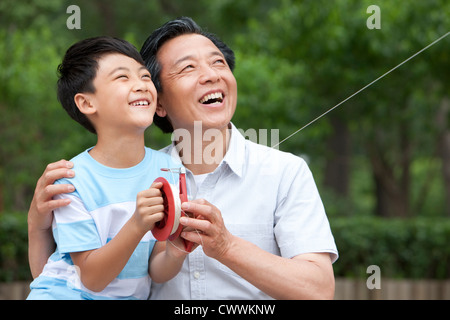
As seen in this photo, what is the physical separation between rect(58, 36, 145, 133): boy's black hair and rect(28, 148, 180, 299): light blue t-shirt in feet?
0.73

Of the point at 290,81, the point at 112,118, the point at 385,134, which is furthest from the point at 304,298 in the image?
the point at 385,134

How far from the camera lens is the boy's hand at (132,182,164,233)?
70.6 inches

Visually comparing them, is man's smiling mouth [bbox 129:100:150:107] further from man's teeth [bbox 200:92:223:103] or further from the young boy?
man's teeth [bbox 200:92:223:103]

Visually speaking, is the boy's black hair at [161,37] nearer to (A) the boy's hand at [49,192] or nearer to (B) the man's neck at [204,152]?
(B) the man's neck at [204,152]

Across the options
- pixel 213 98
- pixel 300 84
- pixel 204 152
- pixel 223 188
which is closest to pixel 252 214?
pixel 223 188

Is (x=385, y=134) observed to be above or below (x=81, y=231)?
above

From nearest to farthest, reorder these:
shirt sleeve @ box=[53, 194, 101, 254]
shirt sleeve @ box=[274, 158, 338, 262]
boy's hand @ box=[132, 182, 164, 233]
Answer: boy's hand @ box=[132, 182, 164, 233] < shirt sleeve @ box=[53, 194, 101, 254] < shirt sleeve @ box=[274, 158, 338, 262]

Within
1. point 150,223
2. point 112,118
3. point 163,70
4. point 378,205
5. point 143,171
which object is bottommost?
point 150,223

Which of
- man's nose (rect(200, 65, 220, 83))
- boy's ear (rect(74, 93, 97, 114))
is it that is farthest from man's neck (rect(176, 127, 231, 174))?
boy's ear (rect(74, 93, 97, 114))

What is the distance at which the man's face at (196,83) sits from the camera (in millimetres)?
2328

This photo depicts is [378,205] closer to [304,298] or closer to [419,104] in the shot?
[419,104]

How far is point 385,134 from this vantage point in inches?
503

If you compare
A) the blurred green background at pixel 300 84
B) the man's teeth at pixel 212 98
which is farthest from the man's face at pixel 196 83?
the blurred green background at pixel 300 84

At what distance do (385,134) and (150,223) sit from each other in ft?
38.0
